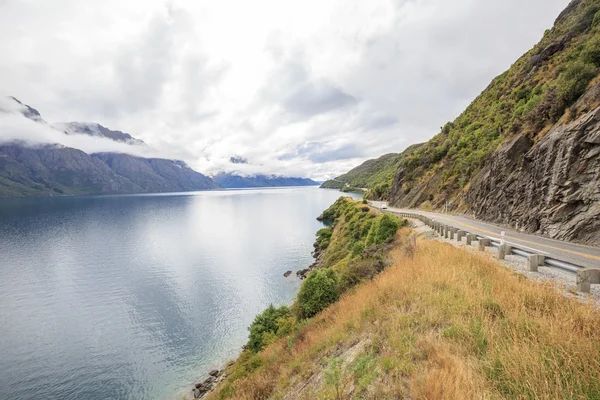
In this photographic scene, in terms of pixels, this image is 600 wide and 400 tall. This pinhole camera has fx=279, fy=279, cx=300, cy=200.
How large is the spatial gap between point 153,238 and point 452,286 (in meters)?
84.1

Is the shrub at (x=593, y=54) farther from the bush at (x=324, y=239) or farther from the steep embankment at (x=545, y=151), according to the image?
the bush at (x=324, y=239)

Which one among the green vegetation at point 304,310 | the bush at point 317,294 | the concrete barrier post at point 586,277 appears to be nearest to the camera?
the concrete barrier post at point 586,277

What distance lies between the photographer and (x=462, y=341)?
18.8ft

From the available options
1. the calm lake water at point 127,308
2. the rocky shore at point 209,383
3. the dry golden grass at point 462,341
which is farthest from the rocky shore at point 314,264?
the dry golden grass at point 462,341

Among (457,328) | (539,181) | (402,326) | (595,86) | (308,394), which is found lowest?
(308,394)

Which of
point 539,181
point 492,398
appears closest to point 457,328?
point 492,398

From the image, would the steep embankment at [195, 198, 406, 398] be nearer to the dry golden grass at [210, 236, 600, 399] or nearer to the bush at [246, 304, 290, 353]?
the bush at [246, 304, 290, 353]

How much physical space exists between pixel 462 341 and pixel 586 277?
18.1 feet

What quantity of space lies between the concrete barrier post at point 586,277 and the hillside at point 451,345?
6.05ft

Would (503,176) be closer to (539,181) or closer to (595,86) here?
(539,181)

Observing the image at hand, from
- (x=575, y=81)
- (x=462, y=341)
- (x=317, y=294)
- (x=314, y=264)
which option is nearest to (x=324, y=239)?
(x=314, y=264)

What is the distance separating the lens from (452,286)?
8.23 meters

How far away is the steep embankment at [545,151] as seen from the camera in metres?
19.2

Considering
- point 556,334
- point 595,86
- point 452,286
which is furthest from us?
point 595,86
